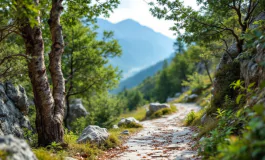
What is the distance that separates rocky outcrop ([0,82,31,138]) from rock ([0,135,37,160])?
19.7 ft

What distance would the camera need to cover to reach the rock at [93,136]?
30.6 feet

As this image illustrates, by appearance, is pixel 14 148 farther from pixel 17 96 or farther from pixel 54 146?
pixel 17 96

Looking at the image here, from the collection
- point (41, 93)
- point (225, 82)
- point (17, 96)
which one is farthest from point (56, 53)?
point (225, 82)

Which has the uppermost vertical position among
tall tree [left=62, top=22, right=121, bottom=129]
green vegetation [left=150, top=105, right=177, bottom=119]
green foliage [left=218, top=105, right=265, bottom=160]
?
tall tree [left=62, top=22, right=121, bottom=129]

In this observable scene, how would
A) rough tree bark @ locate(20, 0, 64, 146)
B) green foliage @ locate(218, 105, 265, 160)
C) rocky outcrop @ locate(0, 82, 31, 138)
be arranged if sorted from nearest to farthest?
green foliage @ locate(218, 105, 265, 160)
rough tree bark @ locate(20, 0, 64, 146)
rocky outcrop @ locate(0, 82, 31, 138)

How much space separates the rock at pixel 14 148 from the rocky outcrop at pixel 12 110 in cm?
601

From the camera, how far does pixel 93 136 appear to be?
9.55 metres

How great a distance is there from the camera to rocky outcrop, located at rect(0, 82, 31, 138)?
9623mm

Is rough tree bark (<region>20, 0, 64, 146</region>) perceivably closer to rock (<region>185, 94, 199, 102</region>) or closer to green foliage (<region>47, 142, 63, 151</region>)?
green foliage (<region>47, 142, 63, 151</region>)

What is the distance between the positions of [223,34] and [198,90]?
2961cm

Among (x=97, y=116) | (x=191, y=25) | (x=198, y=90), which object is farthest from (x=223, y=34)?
(x=198, y=90)

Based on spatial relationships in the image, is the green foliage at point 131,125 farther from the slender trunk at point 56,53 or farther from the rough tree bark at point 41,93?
the rough tree bark at point 41,93

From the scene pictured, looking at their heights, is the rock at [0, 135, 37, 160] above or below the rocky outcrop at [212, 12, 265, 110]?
below

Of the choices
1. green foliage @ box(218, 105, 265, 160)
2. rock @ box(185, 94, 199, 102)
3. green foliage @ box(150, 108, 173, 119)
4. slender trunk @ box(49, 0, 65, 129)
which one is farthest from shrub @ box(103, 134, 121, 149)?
rock @ box(185, 94, 199, 102)
